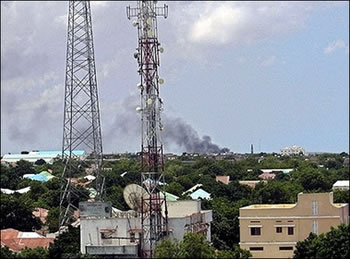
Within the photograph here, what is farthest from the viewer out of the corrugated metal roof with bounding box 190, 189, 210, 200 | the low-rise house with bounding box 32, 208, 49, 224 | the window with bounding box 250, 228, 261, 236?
the corrugated metal roof with bounding box 190, 189, 210, 200

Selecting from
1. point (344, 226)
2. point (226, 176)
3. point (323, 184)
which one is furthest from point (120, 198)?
point (226, 176)

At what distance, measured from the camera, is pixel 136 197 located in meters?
24.8

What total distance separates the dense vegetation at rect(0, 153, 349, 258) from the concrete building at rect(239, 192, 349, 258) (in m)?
1.11

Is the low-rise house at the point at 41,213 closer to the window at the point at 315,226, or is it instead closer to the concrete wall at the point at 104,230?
the concrete wall at the point at 104,230

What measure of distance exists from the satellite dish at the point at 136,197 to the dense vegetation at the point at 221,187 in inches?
93.9

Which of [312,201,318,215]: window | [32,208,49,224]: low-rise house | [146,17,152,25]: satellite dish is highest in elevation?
[146,17,152,25]: satellite dish

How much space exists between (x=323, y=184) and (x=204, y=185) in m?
8.39

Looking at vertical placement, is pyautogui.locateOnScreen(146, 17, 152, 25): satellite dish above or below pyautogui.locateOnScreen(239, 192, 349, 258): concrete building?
above

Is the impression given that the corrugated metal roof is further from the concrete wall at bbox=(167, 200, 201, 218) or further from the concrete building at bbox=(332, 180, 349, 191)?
the concrete wall at bbox=(167, 200, 201, 218)

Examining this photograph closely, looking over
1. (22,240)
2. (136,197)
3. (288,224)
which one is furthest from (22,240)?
(288,224)

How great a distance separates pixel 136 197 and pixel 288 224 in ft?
16.5

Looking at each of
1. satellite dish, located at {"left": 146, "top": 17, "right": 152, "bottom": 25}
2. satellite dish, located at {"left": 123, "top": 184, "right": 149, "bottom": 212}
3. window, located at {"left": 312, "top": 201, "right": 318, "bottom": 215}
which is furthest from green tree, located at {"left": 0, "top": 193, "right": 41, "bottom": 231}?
satellite dish, located at {"left": 146, "top": 17, "right": 152, "bottom": 25}

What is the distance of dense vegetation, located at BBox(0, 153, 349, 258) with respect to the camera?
33438 mm

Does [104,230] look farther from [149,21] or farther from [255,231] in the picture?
[149,21]
